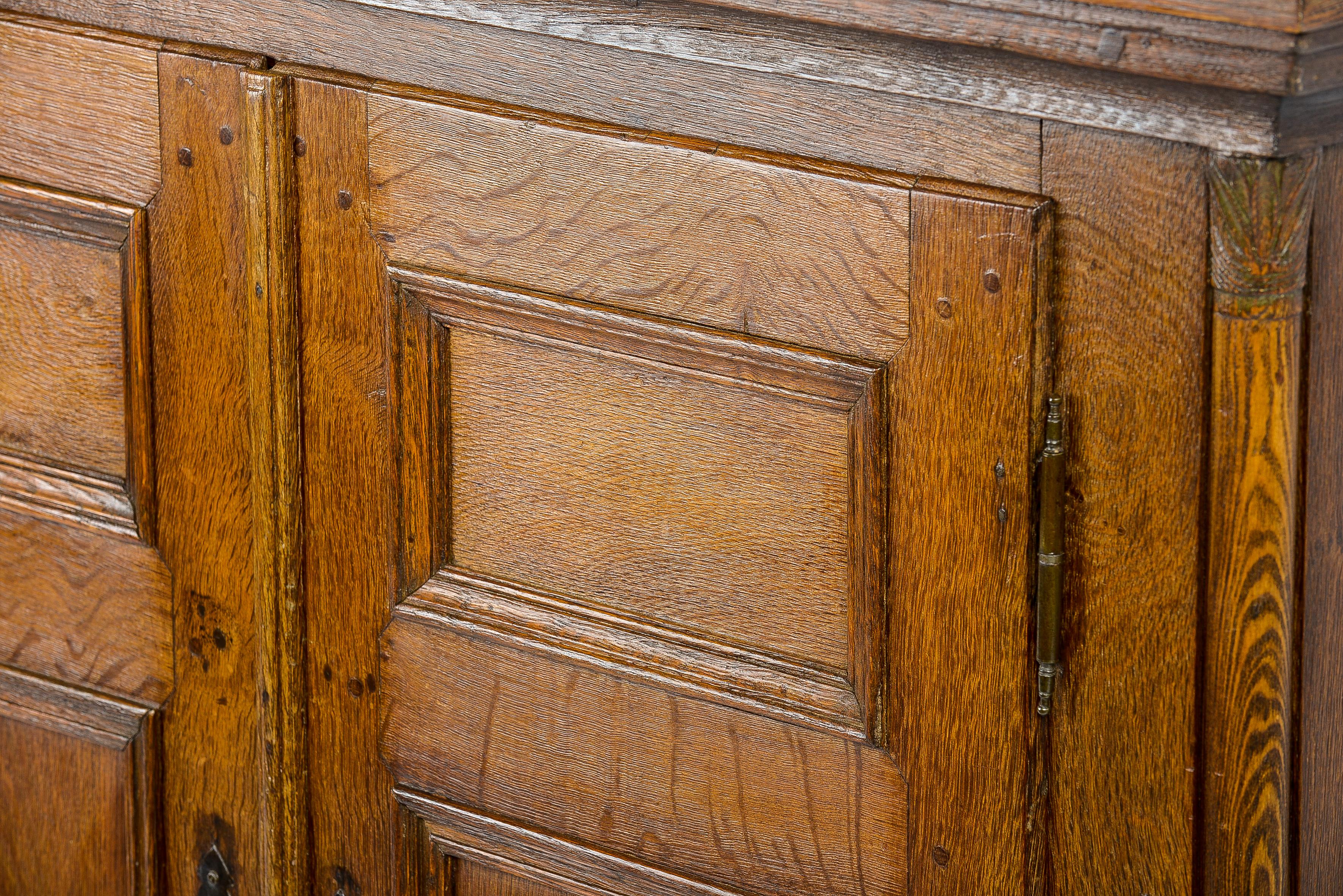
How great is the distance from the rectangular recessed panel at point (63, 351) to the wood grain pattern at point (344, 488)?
7.2 inches

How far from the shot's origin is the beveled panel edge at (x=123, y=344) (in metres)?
1.37

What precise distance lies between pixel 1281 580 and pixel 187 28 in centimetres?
83

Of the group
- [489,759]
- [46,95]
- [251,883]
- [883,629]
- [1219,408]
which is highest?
[46,95]

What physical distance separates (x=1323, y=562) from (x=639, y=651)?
45 cm

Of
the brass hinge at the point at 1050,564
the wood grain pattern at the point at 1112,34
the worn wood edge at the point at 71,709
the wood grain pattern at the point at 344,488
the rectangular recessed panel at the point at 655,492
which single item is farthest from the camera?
the worn wood edge at the point at 71,709

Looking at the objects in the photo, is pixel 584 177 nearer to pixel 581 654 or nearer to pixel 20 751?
pixel 581 654

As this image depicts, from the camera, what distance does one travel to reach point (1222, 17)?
913 millimetres

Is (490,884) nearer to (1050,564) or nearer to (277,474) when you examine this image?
(277,474)

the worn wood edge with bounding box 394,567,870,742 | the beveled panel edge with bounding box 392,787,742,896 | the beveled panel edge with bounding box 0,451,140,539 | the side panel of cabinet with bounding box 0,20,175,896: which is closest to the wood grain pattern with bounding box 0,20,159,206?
the side panel of cabinet with bounding box 0,20,175,896

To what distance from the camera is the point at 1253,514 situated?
0.99 meters

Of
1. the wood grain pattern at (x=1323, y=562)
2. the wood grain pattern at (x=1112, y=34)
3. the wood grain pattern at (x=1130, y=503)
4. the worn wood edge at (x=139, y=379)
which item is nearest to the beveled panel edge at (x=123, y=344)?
the worn wood edge at (x=139, y=379)

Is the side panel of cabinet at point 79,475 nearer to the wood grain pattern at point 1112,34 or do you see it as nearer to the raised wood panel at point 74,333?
the raised wood panel at point 74,333

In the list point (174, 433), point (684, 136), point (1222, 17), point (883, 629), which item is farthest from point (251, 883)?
point (1222, 17)

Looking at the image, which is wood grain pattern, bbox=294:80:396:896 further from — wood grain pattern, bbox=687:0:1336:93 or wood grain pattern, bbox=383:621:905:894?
wood grain pattern, bbox=687:0:1336:93
